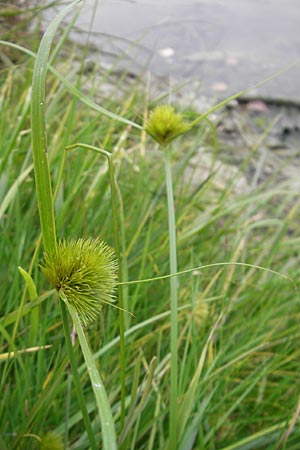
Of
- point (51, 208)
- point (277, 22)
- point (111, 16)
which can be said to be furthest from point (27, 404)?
point (277, 22)

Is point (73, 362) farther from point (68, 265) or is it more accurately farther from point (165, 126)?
point (165, 126)

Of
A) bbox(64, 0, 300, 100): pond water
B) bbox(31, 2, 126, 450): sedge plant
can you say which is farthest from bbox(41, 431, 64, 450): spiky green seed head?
bbox(64, 0, 300, 100): pond water

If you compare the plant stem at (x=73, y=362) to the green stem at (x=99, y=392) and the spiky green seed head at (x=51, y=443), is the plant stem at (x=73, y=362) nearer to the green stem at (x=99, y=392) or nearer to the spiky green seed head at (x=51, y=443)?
the green stem at (x=99, y=392)

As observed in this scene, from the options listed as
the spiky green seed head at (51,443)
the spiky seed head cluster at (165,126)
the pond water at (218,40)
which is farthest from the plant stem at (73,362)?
the pond water at (218,40)

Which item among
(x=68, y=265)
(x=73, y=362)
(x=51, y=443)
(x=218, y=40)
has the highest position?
(x=218, y=40)

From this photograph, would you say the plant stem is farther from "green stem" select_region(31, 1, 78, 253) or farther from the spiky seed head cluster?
the spiky seed head cluster

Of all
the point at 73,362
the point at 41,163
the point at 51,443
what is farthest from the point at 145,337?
the point at 41,163

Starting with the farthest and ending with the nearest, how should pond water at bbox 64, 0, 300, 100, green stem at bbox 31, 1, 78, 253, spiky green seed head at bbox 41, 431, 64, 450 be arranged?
pond water at bbox 64, 0, 300, 100
spiky green seed head at bbox 41, 431, 64, 450
green stem at bbox 31, 1, 78, 253
